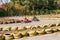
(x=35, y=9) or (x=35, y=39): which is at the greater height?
(x=35, y=39)

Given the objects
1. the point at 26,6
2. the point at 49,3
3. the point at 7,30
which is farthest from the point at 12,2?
the point at 7,30

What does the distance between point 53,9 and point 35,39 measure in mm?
40513

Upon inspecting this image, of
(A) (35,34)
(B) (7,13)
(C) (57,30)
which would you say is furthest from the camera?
(B) (7,13)

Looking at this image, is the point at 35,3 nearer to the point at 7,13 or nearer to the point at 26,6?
the point at 26,6

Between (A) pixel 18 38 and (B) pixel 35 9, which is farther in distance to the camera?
(B) pixel 35 9

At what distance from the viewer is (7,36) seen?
41.3ft

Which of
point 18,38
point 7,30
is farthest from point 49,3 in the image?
point 18,38

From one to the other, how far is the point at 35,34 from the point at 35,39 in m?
1.85

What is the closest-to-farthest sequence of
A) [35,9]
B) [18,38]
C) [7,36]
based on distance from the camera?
[7,36] → [18,38] → [35,9]

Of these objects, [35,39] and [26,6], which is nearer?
[35,39]

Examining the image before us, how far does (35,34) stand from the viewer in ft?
48.2

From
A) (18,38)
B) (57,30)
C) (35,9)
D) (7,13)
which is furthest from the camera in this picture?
(35,9)

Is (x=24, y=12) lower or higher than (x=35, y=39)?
lower

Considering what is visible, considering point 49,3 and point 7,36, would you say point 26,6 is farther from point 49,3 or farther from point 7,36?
point 7,36
